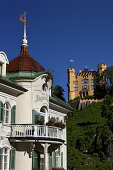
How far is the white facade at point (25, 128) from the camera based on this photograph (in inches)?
692

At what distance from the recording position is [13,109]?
18.7 metres

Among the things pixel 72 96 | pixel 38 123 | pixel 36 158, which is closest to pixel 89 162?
pixel 36 158

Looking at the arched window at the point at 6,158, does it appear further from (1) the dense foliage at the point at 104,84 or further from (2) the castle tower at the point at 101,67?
(2) the castle tower at the point at 101,67

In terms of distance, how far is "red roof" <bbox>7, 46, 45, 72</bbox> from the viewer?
2061 centimetres

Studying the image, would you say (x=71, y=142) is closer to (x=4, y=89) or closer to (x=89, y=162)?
(x=89, y=162)

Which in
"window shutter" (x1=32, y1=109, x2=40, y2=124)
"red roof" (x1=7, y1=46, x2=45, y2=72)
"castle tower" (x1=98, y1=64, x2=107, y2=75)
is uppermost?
"castle tower" (x1=98, y1=64, x2=107, y2=75)

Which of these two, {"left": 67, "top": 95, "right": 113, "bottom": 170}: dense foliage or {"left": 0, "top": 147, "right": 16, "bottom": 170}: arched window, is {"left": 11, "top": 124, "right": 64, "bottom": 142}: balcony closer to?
{"left": 0, "top": 147, "right": 16, "bottom": 170}: arched window

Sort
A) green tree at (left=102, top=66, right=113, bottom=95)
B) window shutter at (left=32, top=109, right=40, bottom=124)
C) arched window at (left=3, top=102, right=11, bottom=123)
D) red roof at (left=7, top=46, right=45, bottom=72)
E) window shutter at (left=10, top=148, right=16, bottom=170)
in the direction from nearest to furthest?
window shutter at (left=10, top=148, right=16, bottom=170) < arched window at (left=3, top=102, right=11, bottom=123) < window shutter at (left=32, top=109, right=40, bottom=124) < red roof at (left=7, top=46, right=45, bottom=72) < green tree at (left=102, top=66, right=113, bottom=95)

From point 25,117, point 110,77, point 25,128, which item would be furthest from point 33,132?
point 110,77

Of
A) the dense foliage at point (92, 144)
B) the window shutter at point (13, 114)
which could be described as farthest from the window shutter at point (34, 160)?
the dense foliage at point (92, 144)

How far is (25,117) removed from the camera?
19062mm

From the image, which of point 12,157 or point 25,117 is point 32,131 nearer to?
point 25,117

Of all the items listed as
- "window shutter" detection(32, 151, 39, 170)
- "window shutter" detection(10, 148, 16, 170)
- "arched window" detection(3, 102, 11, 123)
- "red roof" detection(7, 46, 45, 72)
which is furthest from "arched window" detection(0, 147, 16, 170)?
"red roof" detection(7, 46, 45, 72)

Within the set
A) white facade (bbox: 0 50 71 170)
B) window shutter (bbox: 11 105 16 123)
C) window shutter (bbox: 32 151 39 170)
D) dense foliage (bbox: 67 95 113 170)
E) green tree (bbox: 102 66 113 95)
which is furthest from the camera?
green tree (bbox: 102 66 113 95)
